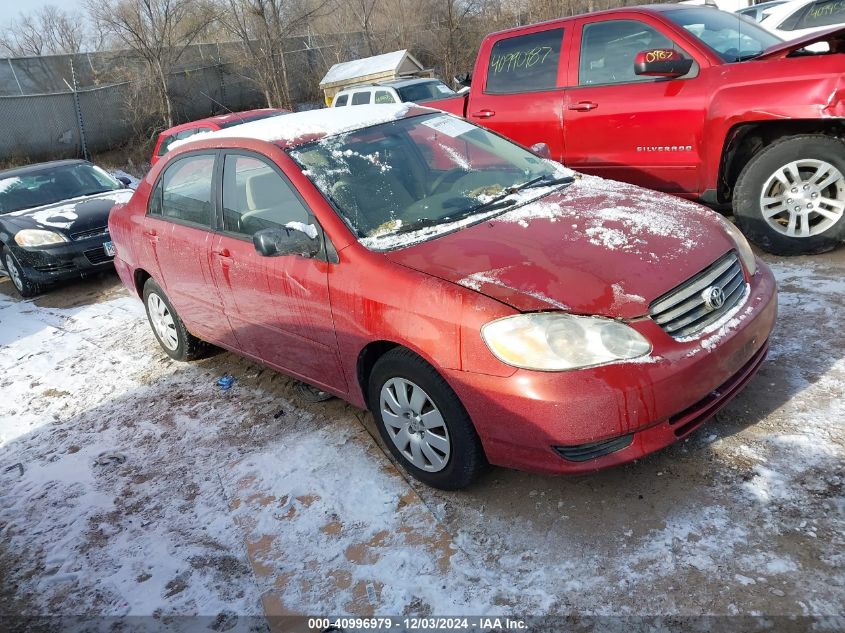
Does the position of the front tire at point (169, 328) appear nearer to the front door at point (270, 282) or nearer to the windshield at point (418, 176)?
the front door at point (270, 282)

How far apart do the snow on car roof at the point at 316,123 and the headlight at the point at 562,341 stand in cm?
187

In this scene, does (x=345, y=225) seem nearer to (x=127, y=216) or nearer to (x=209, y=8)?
(x=127, y=216)

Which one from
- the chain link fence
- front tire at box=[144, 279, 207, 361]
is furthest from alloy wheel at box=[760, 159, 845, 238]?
the chain link fence

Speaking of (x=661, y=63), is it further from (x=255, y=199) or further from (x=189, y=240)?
(x=189, y=240)

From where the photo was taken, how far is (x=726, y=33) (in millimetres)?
5195

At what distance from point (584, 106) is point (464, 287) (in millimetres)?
3393

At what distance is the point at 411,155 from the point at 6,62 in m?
22.7

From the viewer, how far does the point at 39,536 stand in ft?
10.9

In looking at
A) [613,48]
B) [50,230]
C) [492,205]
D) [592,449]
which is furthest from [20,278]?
[592,449]

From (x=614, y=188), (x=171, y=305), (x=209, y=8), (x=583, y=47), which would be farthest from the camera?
(x=209, y=8)

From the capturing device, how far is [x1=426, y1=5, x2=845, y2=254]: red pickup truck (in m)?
4.46

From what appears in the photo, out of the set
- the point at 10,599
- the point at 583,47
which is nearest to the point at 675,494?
the point at 10,599

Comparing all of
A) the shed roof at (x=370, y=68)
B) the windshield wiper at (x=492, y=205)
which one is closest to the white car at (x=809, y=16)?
the windshield wiper at (x=492, y=205)

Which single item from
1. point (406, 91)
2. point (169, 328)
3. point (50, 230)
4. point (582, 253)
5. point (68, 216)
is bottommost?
point (169, 328)
